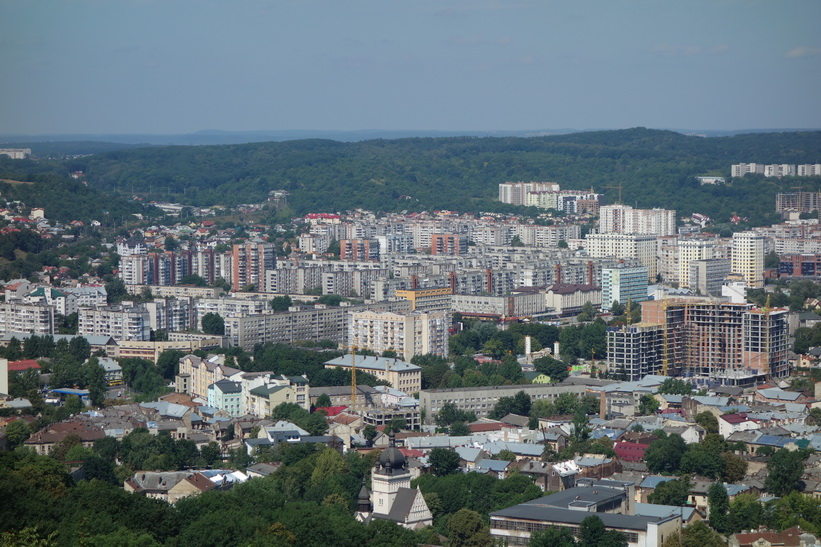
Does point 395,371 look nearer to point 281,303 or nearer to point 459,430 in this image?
point 459,430

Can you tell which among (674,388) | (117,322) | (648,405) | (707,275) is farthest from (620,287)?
(648,405)

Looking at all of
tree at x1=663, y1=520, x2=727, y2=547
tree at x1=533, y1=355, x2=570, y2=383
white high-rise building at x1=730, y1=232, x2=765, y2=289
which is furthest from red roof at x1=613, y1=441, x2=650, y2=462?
white high-rise building at x1=730, y1=232, x2=765, y2=289

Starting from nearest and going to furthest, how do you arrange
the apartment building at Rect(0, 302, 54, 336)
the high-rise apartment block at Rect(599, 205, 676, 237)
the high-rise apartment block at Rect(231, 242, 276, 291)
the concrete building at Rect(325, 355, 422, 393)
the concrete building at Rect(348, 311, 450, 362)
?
the concrete building at Rect(325, 355, 422, 393)
the concrete building at Rect(348, 311, 450, 362)
the apartment building at Rect(0, 302, 54, 336)
the high-rise apartment block at Rect(231, 242, 276, 291)
the high-rise apartment block at Rect(599, 205, 676, 237)

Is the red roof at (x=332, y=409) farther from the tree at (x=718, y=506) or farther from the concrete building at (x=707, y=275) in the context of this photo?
the concrete building at (x=707, y=275)

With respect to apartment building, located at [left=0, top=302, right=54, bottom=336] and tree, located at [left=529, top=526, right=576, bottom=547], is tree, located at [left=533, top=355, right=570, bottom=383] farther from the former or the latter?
tree, located at [left=529, top=526, right=576, bottom=547]

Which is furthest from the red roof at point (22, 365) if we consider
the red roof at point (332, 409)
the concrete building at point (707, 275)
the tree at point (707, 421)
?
the concrete building at point (707, 275)

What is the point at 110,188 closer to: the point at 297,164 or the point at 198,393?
the point at 297,164
